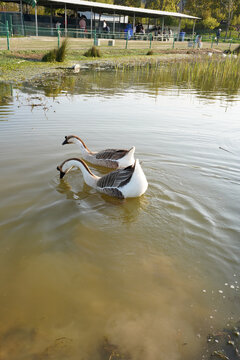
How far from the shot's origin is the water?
9.30 feet

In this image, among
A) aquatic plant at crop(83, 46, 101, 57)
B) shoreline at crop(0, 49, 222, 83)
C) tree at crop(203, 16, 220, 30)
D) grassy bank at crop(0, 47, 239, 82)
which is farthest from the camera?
tree at crop(203, 16, 220, 30)

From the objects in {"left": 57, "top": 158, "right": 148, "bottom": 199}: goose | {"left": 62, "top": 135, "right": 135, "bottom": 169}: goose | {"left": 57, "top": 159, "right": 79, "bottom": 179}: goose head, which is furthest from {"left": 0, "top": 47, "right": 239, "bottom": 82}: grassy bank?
{"left": 57, "top": 158, "right": 148, "bottom": 199}: goose

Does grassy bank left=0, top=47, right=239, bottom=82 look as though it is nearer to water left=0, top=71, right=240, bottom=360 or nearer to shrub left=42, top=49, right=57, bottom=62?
shrub left=42, top=49, right=57, bottom=62

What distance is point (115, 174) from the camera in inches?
203

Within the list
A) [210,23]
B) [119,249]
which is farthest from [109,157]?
[210,23]

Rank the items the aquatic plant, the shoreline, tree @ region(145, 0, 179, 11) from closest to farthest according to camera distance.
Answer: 1. the shoreline
2. the aquatic plant
3. tree @ region(145, 0, 179, 11)

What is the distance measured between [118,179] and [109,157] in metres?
1.50

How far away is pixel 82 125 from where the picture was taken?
8.96m

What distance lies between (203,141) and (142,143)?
67.4 inches

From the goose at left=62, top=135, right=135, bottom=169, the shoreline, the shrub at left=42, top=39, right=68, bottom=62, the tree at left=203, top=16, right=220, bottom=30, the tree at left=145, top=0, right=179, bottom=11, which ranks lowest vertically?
the goose at left=62, top=135, right=135, bottom=169

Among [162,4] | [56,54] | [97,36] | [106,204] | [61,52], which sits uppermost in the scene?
[162,4]

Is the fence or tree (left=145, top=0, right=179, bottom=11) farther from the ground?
tree (left=145, top=0, right=179, bottom=11)

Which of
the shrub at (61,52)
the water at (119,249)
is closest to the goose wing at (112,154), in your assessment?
the water at (119,249)

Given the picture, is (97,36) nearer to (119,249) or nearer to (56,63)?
(56,63)
